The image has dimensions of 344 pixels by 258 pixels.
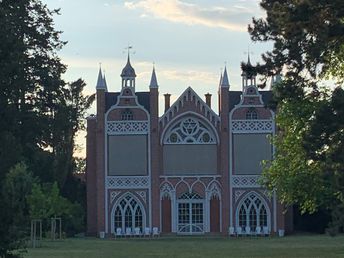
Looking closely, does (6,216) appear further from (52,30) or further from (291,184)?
(52,30)

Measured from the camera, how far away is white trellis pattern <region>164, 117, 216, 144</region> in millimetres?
77875

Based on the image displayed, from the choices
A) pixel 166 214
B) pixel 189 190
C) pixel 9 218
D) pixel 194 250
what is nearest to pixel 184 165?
pixel 189 190

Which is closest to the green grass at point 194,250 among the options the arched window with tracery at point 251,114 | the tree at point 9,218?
the tree at point 9,218

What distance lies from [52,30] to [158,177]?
71.8 feet

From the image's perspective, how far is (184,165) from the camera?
7781cm

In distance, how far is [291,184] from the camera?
4681cm

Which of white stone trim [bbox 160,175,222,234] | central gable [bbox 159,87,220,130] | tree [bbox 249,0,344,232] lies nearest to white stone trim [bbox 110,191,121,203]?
white stone trim [bbox 160,175,222,234]

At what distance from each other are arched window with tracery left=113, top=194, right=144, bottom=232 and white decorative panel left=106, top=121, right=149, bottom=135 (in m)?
4.62

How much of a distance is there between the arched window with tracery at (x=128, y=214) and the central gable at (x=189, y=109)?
5812 mm

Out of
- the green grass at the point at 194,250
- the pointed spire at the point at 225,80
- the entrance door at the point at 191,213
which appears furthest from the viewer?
the pointed spire at the point at 225,80

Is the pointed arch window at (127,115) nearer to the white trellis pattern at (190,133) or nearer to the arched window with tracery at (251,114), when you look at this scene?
the white trellis pattern at (190,133)

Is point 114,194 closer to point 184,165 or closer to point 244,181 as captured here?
point 184,165

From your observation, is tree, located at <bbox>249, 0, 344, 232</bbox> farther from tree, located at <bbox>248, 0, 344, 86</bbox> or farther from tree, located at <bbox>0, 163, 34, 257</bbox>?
tree, located at <bbox>0, 163, 34, 257</bbox>

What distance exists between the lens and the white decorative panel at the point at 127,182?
7744 centimetres
